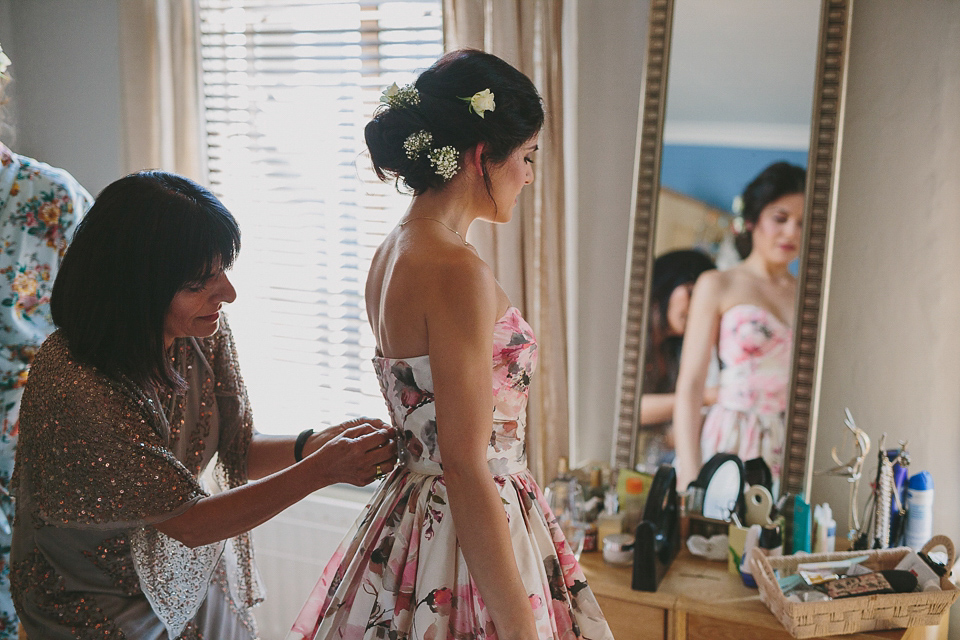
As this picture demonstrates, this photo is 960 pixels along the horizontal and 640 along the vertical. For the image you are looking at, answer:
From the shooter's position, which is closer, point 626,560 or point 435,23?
point 626,560

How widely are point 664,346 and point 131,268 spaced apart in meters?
1.35

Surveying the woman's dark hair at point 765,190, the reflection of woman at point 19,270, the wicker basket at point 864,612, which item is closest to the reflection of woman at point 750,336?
the woman's dark hair at point 765,190

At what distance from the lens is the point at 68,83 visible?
9.86 ft

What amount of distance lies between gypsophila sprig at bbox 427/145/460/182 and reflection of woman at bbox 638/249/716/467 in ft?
3.12

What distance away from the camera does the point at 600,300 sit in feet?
7.75

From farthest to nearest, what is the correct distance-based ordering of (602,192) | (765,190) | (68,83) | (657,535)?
(68,83) → (602,192) → (765,190) → (657,535)

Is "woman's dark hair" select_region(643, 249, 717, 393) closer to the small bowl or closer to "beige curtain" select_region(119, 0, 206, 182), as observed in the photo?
the small bowl

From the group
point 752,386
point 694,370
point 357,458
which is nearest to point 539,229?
point 694,370

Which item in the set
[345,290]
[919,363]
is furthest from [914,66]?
[345,290]

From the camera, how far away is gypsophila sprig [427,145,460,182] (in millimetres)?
1324

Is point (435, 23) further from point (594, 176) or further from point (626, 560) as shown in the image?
point (626, 560)

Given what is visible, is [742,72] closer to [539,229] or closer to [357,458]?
[539,229]

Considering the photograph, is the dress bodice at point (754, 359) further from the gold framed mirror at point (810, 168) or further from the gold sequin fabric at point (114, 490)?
the gold sequin fabric at point (114, 490)

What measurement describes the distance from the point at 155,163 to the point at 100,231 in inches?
62.9
